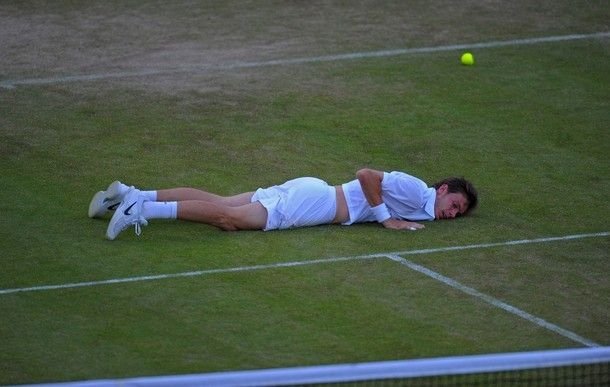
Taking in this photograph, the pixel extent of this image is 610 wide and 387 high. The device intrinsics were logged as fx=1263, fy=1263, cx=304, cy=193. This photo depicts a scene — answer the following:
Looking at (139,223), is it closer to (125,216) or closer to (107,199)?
(125,216)

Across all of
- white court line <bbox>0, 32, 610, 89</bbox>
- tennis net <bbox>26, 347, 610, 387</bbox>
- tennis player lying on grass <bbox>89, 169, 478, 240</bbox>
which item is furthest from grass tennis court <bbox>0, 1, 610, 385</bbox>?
tennis net <bbox>26, 347, 610, 387</bbox>

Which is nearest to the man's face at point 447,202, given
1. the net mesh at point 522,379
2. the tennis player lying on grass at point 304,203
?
the tennis player lying on grass at point 304,203

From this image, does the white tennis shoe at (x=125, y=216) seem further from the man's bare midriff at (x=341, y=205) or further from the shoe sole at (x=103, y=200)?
the man's bare midriff at (x=341, y=205)

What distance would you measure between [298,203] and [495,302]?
2.51 m

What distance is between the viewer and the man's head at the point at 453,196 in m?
12.3

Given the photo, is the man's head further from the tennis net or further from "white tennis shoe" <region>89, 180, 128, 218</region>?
the tennis net

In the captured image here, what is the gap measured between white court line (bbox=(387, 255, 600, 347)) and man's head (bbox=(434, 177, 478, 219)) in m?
1.21

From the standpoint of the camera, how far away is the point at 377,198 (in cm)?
1195

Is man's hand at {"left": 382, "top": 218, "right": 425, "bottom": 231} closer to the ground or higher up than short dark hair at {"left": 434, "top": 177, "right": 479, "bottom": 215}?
closer to the ground

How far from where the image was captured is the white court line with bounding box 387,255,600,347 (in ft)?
31.0

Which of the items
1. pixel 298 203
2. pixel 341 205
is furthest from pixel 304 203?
pixel 341 205

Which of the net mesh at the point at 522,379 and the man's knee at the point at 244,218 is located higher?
the man's knee at the point at 244,218

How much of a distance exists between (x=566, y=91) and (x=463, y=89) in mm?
1417

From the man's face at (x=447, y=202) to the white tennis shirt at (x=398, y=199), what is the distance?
6 centimetres
